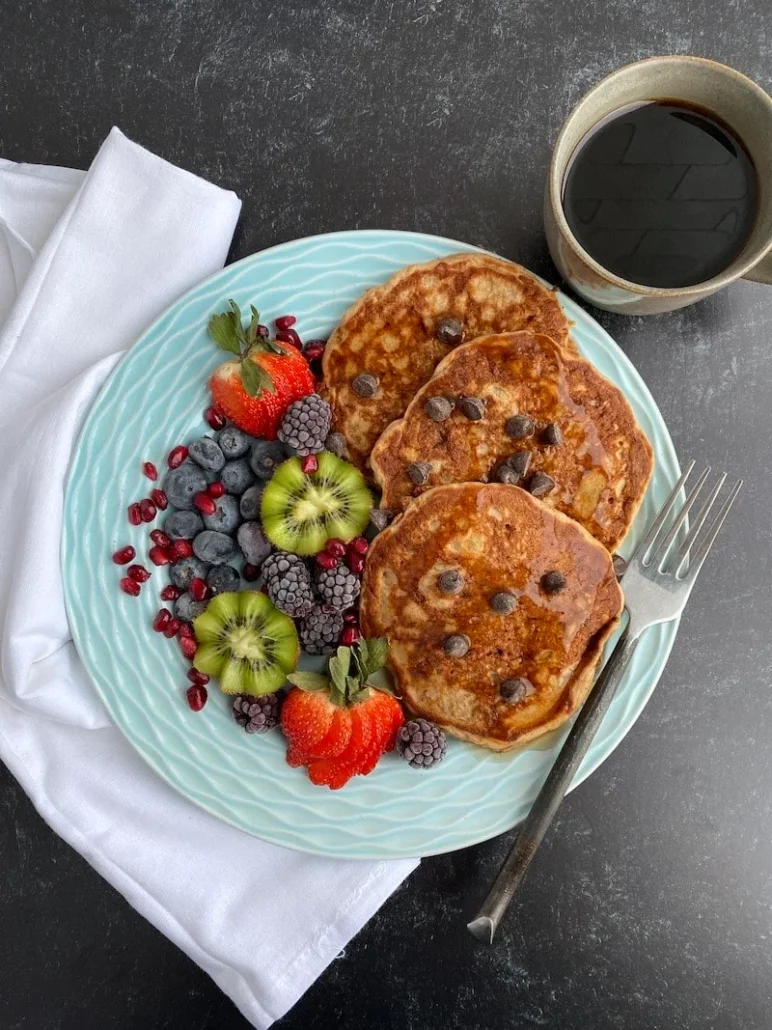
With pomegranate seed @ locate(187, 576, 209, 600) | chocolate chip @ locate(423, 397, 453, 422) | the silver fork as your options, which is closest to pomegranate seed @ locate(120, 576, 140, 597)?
pomegranate seed @ locate(187, 576, 209, 600)

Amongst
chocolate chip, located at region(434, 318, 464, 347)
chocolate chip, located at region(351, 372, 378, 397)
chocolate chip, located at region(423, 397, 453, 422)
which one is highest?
chocolate chip, located at region(434, 318, 464, 347)

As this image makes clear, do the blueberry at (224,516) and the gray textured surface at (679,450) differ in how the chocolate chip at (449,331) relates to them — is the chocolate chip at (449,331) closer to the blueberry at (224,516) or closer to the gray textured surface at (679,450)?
the gray textured surface at (679,450)

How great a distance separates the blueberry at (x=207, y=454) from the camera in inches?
58.9

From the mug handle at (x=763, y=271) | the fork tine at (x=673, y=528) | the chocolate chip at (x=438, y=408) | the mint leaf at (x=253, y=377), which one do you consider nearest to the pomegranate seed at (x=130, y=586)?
the mint leaf at (x=253, y=377)

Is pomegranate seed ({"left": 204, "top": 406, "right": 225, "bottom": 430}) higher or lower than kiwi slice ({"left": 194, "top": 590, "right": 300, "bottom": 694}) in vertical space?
higher

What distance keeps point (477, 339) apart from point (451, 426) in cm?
18

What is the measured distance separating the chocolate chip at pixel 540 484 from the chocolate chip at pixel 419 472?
0.20 m

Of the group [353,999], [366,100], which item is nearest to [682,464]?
[366,100]

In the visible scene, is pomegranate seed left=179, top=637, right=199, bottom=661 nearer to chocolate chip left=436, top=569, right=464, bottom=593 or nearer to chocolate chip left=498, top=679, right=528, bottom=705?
chocolate chip left=436, top=569, right=464, bottom=593

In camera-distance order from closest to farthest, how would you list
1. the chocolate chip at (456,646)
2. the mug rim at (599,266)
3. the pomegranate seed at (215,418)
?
1. the mug rim at (599,266)
2. the chocolate chip at (456,646)
3. the pomegranate seed at (215,418)

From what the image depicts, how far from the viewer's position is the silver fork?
4.78 feet

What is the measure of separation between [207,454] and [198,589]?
264 millimetres

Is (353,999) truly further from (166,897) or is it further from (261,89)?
(261,89)

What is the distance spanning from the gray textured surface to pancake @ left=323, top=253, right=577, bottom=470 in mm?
222
